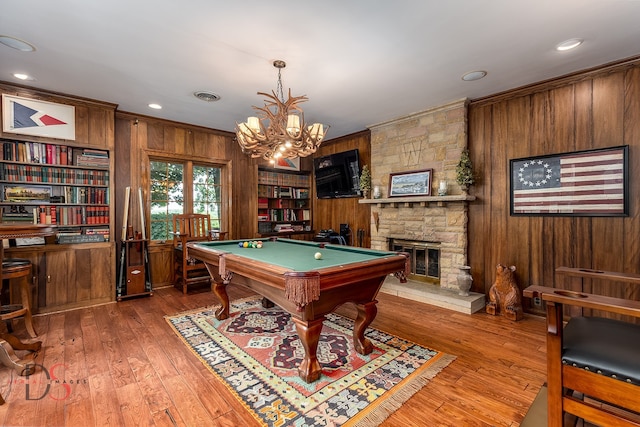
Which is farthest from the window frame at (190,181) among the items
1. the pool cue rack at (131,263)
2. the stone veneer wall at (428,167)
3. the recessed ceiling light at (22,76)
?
the stone veneer wall at (428,167)

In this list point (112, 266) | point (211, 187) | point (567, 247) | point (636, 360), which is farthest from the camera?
point (211, 187)

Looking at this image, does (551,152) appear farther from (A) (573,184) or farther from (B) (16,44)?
(B) (16,44)

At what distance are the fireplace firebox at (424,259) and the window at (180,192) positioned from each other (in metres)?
3.42

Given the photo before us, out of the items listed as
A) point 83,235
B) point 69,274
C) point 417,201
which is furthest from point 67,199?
point 417,201

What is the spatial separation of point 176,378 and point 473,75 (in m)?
3.98

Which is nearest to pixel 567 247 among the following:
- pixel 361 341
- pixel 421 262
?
pixel 421 262

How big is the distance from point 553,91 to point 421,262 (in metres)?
2.67

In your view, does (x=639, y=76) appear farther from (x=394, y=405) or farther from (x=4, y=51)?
(x=4, y=51)

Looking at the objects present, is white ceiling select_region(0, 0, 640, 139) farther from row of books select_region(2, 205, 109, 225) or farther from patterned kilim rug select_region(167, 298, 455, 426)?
patterned kilim rug select_region(167, 298, 455, 426)

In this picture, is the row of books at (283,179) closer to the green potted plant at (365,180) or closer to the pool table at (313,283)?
the green potted plant at (365,180)

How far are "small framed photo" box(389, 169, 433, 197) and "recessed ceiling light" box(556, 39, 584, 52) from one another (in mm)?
1902

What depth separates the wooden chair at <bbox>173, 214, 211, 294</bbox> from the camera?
13.9 feet

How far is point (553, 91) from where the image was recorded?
324 centimetres

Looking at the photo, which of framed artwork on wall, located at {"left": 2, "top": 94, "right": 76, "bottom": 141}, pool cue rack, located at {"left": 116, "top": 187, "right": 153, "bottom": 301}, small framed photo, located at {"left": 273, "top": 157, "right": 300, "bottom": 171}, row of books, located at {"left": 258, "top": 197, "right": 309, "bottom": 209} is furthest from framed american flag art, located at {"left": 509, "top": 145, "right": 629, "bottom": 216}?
framed artwork on wall, located at {"left": 2, "top": 94, "right": 76, "bottom": 141}
